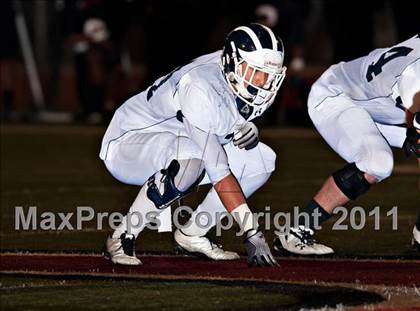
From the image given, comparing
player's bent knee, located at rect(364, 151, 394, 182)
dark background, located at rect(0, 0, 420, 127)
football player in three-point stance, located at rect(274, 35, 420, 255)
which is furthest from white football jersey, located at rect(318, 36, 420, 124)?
dark background, located at rect(0, 0, 420, 127)

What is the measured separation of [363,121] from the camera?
770 centimetres

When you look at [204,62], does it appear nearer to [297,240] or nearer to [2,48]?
[297,240]

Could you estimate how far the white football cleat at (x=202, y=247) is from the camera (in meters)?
7.61

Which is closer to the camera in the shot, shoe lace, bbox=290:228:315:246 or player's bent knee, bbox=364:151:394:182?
player's bent knee, bbox=364:151:394:182

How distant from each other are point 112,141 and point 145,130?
20cm

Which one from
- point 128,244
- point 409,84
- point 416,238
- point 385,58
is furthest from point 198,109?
point 416,238

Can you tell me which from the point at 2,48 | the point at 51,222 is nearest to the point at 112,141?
the point at 51,222

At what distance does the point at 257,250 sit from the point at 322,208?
91 cm

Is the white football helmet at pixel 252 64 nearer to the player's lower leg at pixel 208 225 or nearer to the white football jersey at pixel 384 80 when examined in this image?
the player's lower leg at pixel 208 225

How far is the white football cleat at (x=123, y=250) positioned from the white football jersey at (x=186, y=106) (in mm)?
563

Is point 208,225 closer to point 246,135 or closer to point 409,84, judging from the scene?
point 246,135

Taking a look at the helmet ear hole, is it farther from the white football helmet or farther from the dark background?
the dark background

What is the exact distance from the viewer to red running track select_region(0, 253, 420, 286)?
6.89 meters

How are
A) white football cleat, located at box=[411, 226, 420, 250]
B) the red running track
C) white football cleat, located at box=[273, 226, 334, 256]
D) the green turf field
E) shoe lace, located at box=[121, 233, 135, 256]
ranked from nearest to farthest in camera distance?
the red running track
shoe lace, located at box=[121, 233, 135, 256]
white football cleat, located at box=[273, 226, 334, 256]
white football cleat, located at box=[411, 226, 420, 250]
the green turf field
